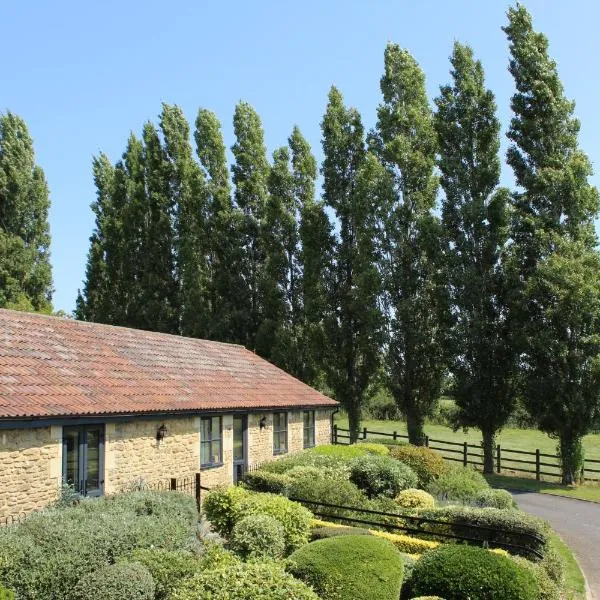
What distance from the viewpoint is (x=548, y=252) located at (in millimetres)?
27609

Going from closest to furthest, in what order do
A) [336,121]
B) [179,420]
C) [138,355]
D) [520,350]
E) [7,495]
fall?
[7,495]
[179,420]
[138,355]
[520,350]
[336,121]

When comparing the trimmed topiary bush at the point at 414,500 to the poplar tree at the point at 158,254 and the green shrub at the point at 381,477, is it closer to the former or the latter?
the green shrub at the point at 381,477

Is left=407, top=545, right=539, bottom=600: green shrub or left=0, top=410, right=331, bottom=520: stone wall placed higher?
left=0, top=410, right=331, bottom=520: stone wall

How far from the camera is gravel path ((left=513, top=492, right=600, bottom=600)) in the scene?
13.9 meters

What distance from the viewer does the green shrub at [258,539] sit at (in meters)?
10.8

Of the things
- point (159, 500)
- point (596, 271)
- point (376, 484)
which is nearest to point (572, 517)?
point (376, 484)

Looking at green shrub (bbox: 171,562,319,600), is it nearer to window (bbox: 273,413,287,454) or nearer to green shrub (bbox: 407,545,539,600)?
green shrub (bbox: 407,545,539,600)

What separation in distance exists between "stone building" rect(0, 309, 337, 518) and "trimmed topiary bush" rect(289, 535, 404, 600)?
6.34 metres

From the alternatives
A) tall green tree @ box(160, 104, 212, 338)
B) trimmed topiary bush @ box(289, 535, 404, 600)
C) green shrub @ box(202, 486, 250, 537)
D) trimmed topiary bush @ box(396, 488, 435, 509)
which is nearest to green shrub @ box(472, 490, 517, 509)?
trimmed topiary bush @ box(396, 488, 435, 509)

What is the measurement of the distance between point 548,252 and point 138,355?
1871cm

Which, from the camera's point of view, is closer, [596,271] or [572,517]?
[572,517]

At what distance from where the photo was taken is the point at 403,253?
3162 cm

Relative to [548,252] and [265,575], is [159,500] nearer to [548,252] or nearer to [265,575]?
[265,575]

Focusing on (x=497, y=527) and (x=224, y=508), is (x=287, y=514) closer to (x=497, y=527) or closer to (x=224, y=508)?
(x=224, y=508)
